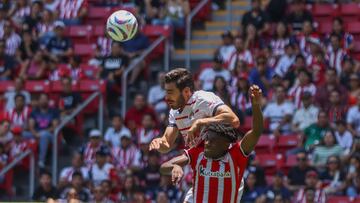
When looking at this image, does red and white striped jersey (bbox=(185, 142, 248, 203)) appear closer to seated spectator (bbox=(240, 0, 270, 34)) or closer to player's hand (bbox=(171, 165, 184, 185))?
player's hand (bbox=(171, 165, 184, 185))

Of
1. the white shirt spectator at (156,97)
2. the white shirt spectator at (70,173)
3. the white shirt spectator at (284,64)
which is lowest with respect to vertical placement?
the white shirt spectator at (70,173)

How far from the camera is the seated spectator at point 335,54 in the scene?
70.7 ft

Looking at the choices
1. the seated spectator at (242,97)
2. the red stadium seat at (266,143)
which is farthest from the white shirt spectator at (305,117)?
the seated spectator at (242,97)

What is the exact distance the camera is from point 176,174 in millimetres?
11508

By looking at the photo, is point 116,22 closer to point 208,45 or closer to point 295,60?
point 295,60

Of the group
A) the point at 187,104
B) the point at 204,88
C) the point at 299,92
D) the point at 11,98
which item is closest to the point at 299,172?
the point at 299,92

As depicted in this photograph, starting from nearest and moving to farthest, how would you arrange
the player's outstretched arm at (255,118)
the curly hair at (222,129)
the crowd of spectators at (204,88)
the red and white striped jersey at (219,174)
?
1. the player's outstretched arm at (255,118)
2. the curly hair at (222,129)
3. the red and white striped jersey at (219,174)
4. the crowd of spectators at (204,88)

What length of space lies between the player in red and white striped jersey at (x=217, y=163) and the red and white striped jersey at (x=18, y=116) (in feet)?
35.7

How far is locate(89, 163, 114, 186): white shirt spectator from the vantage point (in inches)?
814

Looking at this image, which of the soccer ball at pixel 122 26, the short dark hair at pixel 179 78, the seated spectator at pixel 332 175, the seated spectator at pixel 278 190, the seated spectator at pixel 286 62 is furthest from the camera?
the seated spectator at pixel 286 62

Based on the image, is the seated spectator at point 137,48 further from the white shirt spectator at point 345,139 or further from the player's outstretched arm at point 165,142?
the player's outstretched arm at point 165,142

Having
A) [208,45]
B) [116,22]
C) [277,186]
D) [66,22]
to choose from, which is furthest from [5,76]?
[116,22]

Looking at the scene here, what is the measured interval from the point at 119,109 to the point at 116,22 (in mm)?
8112

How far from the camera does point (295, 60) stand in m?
21.5
